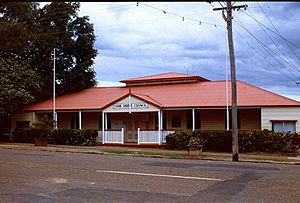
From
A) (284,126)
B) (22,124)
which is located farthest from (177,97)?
(22,124)

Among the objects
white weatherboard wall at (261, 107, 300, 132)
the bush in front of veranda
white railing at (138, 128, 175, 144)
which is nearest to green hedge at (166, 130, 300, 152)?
white railing at (138, 128, 175, 144)

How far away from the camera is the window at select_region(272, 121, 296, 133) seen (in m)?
26.6

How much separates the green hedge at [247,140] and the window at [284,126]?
1958 mm

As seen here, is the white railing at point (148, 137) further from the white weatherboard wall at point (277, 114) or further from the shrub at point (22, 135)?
the shrub at point (22, 135)

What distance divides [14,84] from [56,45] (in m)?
6.04

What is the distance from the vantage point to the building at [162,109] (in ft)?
89.9

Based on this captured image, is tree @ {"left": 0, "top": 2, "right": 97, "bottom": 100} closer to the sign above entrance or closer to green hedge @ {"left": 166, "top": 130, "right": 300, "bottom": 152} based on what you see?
the sign above entrance

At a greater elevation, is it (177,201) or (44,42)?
(44,42)

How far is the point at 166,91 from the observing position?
33562 mm

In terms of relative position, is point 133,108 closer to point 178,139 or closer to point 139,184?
point 178,139

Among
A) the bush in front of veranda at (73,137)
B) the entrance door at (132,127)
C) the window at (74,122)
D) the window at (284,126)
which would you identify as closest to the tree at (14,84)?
the window at (74,122)

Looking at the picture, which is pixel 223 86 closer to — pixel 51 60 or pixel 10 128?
pixel 51 60

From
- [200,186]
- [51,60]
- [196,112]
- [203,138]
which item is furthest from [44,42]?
[200,186]

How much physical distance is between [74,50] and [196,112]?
1422cm
